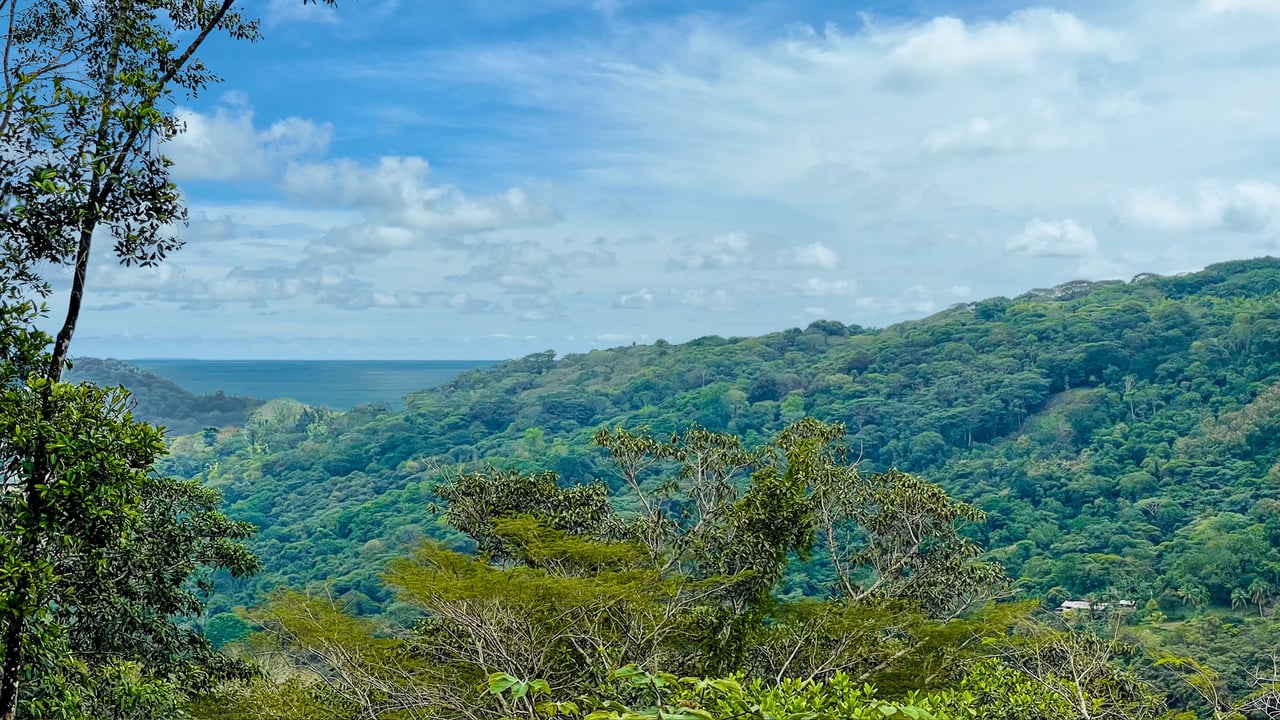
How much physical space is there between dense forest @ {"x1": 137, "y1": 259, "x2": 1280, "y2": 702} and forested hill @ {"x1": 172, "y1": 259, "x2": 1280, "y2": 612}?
0.18 m

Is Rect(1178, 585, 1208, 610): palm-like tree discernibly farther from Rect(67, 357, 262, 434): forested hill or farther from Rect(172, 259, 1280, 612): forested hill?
Rect(67, 357, 262, 434): forested hill

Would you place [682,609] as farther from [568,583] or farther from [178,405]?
[178,405]

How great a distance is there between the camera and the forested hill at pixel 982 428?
3822 cm

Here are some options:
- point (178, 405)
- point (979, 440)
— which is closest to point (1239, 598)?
point (979, 440)

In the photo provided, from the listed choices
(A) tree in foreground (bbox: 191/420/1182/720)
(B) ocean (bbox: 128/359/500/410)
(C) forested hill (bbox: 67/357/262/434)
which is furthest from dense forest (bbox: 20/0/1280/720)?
(B) ocean (bbox: 128/359/500/410)

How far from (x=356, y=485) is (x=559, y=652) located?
178ft

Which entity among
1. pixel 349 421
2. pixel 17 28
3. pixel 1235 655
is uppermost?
pixel 17 28

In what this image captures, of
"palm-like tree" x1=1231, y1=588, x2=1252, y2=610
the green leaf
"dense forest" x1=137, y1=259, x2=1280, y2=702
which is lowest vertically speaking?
"palm-like tree" x1=1231, y1=588, x2=1252, y2=610

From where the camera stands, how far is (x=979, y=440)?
58.9m

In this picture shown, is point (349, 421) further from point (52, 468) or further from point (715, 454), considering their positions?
point (52, 468)

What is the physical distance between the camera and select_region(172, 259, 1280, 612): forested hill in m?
38.2

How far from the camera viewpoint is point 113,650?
27.8 feet

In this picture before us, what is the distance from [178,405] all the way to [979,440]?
74.8 metres

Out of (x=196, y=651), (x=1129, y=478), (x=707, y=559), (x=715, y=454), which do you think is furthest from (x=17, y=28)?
(x=1129, y=478)
